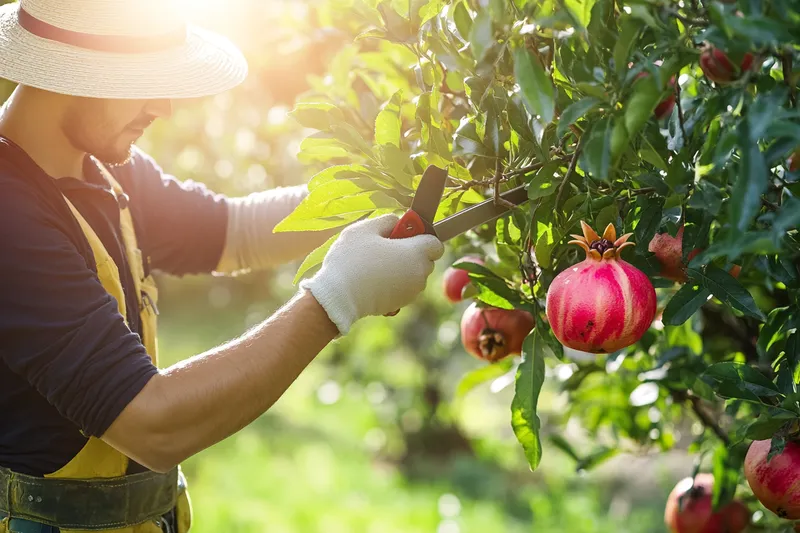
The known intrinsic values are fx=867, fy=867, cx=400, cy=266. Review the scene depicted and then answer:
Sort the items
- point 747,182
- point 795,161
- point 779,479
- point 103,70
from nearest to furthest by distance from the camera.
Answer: point 747,182
point 795,161
point 779,479
point 103,70

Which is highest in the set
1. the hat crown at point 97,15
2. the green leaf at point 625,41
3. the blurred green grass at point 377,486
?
the green leaf at point 625,41

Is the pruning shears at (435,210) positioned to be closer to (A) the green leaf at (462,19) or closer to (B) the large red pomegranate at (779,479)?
(A) the green leaf at (462,19)

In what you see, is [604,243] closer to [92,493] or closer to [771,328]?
[771,328]

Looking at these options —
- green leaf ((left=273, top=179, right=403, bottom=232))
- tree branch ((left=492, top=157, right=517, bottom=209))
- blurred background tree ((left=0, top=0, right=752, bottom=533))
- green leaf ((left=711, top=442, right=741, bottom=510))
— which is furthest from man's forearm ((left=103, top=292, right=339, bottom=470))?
blurred background tree ((left=0, top=0, right=752, bottom=533))

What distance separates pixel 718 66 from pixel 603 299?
A: 324mm

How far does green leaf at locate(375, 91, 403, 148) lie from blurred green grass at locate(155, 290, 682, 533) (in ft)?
9.00

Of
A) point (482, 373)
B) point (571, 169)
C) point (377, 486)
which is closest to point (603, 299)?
point (571, 169)

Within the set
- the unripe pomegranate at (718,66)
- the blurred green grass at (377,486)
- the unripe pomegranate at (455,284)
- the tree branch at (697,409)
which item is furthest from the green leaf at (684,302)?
the blurred green grass at (377,486)

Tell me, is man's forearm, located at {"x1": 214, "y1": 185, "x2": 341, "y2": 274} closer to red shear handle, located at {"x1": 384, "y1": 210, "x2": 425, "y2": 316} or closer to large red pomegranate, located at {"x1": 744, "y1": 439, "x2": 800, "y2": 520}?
red shear handle, located at {"x1": 384, "y1": 210, "x2": 425, "y2": 316}

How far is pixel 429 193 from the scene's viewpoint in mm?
1335

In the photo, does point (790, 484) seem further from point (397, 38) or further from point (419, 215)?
point (397, 38)

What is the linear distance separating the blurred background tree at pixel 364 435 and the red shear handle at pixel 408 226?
1287mm

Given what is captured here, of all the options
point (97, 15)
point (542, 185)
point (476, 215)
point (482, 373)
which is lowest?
point (482, 373)

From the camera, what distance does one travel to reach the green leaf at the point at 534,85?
3.31 feet
